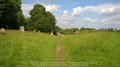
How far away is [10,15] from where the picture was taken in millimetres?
73500

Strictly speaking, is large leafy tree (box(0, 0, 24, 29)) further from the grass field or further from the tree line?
the grass field

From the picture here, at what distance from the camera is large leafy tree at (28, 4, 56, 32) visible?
99500 millimetres

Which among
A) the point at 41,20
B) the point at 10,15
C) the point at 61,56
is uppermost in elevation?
the point at 10,15

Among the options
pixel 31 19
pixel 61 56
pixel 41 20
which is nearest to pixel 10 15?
pixel 41 20

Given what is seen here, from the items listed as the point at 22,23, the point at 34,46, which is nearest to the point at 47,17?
the point at 22,23

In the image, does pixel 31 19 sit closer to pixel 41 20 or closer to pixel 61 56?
pixel 41 20

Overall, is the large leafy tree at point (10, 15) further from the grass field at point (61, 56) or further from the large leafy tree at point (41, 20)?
the grass field at point (61, 56)

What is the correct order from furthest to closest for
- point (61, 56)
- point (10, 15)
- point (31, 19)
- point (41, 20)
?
point (31, 19)
point (41, 20)
point (10, 15)
point (61, 56)

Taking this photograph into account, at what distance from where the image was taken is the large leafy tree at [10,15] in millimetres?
67213

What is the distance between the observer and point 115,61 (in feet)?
90.7

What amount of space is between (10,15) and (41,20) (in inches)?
1098

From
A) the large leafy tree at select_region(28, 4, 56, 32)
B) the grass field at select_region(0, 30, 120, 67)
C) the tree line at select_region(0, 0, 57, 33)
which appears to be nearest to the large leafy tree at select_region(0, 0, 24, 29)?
the tree line at select_region(0, 0, 57, 33)

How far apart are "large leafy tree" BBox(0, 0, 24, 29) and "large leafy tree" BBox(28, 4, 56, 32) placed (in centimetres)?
1323

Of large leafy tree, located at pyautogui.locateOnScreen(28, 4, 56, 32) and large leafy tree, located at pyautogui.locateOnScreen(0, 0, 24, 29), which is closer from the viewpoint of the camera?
large leafy tree, located at pyautogui.locateOnScreen(0, 0, 24, 29)
